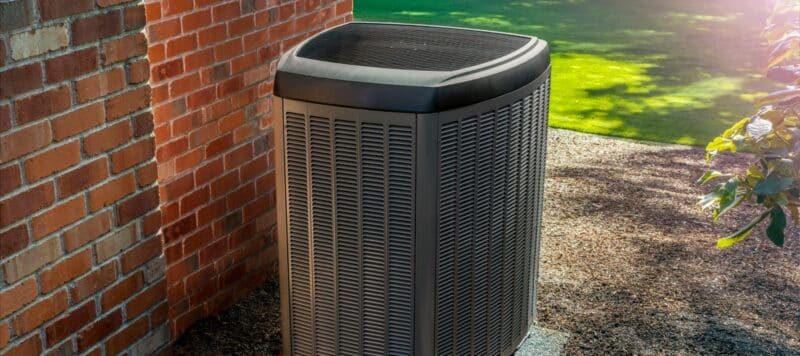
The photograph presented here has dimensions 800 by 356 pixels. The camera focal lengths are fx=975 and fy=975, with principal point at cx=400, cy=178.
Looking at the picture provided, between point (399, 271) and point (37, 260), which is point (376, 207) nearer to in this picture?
point (399, 271)

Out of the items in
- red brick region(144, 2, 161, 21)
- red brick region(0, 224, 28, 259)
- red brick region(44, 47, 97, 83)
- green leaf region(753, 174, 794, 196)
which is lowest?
green leaf region(753, 174, 794, 196)

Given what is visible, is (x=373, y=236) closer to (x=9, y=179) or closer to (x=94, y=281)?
(x=94, y=281)

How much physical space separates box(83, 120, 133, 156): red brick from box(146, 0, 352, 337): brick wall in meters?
0.79

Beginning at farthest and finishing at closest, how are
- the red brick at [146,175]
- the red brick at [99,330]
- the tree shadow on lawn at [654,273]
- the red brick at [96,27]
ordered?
the tree shadow on lawn at [654,273] → the red brick at [146,175] → the red brick at [99,330] → the red brick at [96,27]

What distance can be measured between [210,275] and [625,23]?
8.15 meters

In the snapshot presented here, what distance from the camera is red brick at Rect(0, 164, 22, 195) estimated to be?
2541 millimetres

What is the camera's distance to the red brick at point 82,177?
2.77m

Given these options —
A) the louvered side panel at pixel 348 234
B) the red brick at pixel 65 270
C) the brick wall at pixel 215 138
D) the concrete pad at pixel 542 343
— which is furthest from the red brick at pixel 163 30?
the concrete pad at pixel 542 343

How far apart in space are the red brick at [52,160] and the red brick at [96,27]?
0.97 ft

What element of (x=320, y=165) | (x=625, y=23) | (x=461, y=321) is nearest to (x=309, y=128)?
(x=320, y=165)

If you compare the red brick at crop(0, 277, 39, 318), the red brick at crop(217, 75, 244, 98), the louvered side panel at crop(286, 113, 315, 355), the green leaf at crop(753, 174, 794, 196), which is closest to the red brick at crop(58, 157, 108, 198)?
the red brick at crop(0, 277, 39, 318)

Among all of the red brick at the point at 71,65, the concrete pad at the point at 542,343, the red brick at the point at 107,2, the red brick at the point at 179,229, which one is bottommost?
the concrete pad at the point at 542,343

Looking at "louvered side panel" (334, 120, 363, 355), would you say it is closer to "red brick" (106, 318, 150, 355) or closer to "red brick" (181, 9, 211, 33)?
"red brick" (106, 318, 150, 355)

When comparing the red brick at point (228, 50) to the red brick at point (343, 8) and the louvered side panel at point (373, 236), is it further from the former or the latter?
the louvered side panel at point (373, 236)
